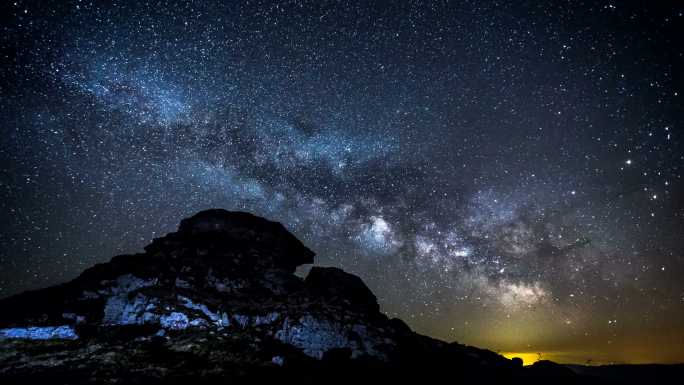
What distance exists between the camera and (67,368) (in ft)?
61.6

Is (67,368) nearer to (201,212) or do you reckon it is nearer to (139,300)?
(139,300)

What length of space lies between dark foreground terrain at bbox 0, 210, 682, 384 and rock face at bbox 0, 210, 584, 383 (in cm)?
10

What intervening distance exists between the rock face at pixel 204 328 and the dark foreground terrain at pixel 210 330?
10 centimetres

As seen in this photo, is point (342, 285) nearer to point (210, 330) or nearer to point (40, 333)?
point (210, 330)

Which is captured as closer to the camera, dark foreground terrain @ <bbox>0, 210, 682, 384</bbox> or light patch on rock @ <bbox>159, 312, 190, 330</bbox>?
dark foreground terrain @ <bbox>0, 210, 682, 384</bbox>

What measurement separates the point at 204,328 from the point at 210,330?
21.3 inches

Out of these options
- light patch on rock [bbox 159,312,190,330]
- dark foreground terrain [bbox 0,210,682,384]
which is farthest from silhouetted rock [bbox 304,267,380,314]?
light patch on rock [bbox 159,312,190,330]

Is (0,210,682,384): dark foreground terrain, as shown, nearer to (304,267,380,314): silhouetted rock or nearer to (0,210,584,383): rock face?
(0,210,584,383): rock face

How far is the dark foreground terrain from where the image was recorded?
20141 mm

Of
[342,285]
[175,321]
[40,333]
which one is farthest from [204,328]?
[342,285]

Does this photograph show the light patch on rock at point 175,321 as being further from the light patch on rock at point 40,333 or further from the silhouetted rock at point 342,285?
the silhouetted rock at point 342,285

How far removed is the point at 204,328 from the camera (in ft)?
82.5

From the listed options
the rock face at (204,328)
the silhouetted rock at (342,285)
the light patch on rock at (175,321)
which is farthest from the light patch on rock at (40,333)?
the silhouetted rock at (342,285)

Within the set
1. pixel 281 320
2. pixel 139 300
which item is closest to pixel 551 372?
pixel 281 320
